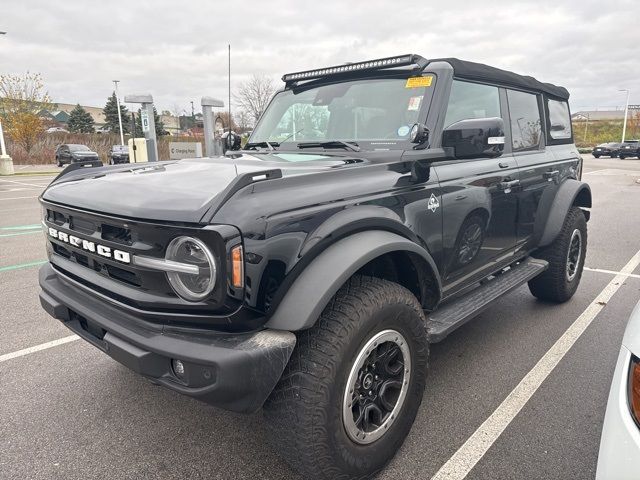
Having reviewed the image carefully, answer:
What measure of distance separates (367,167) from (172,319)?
118 cm

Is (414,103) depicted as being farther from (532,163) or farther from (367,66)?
(532,163)

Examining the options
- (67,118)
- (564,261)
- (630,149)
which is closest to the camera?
(564,261)

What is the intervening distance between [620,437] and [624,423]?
1.7 inches

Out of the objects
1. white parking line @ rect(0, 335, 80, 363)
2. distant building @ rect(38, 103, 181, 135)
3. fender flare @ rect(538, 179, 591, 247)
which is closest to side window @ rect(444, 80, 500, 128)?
fender flare @ rect(538, 179, 591, 247)

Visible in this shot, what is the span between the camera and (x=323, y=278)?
189 cm

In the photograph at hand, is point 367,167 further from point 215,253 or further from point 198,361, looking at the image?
point 198,361

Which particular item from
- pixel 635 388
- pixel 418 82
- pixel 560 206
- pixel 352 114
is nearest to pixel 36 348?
pixel 352 114

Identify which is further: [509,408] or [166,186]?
[509,408]

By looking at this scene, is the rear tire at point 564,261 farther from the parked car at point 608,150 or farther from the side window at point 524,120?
the parked car at point 608,150

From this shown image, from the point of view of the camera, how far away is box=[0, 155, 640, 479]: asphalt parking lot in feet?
7.56

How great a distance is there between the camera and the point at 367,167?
7.70 feet

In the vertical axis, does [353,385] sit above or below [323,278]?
below

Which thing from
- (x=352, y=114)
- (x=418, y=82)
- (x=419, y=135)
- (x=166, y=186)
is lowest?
(x=166, y=186)

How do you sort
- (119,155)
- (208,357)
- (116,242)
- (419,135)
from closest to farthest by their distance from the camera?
(208,357), (116,242), (419,135), (119,155)
